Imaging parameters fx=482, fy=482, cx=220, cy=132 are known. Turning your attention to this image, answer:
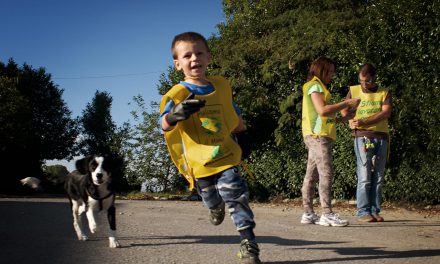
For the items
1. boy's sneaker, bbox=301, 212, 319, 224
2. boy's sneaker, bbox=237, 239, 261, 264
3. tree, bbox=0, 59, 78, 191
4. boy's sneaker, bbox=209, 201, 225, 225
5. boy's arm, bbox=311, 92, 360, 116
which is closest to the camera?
boy's sneaker, bbox=237, 239, 261, 264

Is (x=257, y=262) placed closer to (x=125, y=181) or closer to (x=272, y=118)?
(x=272, y=118)

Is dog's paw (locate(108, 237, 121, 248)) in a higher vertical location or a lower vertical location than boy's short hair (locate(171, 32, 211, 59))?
lower

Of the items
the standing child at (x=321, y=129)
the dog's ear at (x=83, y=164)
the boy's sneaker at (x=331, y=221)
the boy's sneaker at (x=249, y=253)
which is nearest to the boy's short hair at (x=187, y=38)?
the boy's sneaker at (x=249, y=253)

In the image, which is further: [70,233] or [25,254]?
[70,233]

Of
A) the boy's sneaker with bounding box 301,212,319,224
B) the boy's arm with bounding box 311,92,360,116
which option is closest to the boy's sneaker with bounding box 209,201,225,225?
the boy's arm with bounding box 311,92,360,116

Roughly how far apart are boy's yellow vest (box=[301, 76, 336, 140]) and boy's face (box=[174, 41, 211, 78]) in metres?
2.63

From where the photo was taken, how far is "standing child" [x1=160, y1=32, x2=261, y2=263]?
3.89 meters

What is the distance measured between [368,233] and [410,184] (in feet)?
12.4

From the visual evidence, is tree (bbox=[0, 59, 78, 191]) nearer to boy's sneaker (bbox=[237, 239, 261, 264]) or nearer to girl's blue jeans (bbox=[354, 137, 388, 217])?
girl's blue jeans (bbox=[354, 137, 388, 217])

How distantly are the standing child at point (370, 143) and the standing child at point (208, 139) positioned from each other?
3.46 metres

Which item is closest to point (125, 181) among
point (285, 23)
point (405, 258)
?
point (285, 23)

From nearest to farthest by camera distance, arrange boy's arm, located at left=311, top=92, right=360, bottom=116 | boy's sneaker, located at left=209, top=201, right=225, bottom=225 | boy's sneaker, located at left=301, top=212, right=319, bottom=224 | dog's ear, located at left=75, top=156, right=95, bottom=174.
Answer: boy's sneaker, located at left=209, top=201, right=225, bottom=225 < dog's ear, located at left=75, top=156, right=95, bottom=174 < boy's arm, located at left=311, top=92, right=360, bottom=116 < boy's sneaker, located at left=301, top=212, right=319, bottom=224

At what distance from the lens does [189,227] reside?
6.74 meters

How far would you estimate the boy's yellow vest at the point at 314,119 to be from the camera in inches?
249
